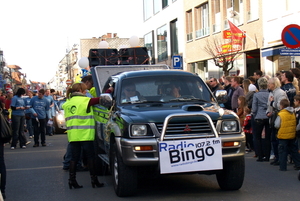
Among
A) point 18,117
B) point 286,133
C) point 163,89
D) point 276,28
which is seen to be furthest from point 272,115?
point 276,28

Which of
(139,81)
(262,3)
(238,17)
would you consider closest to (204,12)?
(238,17)

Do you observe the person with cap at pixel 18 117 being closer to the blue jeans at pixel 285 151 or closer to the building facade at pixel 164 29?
the blue jeans at pixel 285 151

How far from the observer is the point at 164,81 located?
28.3 ft

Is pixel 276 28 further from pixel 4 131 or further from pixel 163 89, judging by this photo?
pixel 4 131

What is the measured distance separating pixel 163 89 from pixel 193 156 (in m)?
1.64

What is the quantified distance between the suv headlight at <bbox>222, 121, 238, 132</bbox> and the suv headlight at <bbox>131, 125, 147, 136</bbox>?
116cm

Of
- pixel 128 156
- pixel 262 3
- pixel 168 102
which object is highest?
pixel 262 3

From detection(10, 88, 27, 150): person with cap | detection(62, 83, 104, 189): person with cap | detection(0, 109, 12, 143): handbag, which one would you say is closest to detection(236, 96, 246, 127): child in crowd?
detection(62, 83, 104, 189): person with cap

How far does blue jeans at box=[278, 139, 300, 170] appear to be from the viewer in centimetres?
996

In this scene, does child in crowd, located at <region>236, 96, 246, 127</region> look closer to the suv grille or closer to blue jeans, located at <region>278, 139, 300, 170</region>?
blue jeans, located at <region>278, 139, 300, 170</region>

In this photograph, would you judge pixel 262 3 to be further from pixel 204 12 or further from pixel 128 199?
pixel 128 199

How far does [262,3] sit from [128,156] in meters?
19.0

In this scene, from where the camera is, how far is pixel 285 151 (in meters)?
9.93

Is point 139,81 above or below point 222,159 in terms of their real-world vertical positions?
above
